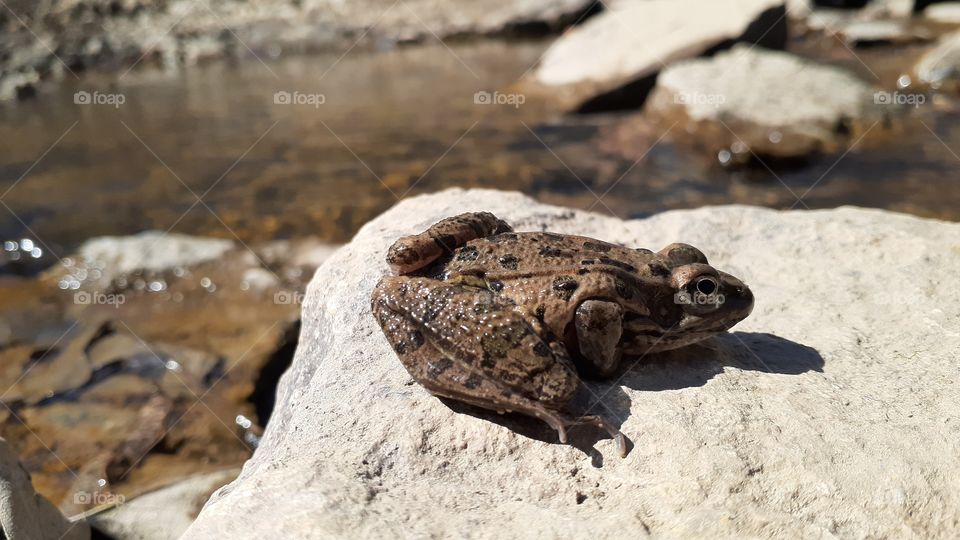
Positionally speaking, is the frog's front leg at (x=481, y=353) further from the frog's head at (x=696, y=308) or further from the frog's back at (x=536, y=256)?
the frog's head at (x=696, y=308)

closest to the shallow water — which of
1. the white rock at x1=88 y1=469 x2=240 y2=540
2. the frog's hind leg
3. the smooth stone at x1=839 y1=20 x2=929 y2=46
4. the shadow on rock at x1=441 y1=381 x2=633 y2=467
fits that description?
the smooth stone at x1=839 y1=20 x2=929 y2=46

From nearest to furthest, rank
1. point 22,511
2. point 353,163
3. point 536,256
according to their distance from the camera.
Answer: point 536,256 → point 22,511 → point 353,163

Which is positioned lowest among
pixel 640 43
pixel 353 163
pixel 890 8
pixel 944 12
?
pixel 890 8

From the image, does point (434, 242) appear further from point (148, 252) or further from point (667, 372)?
point (148, 252)

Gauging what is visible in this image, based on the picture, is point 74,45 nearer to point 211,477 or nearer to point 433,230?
point 211,477

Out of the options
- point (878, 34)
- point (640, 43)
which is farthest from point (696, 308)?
point (878, 34)

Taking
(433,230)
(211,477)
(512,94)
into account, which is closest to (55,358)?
(211,477)

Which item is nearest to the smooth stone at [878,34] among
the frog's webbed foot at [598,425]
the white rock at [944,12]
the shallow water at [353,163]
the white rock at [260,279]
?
the shallow water at [353,163]
